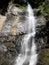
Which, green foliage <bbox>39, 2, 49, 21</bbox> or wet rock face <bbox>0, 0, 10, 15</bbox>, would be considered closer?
green foliage <bbox>39, 2, 49, 21</bbox>

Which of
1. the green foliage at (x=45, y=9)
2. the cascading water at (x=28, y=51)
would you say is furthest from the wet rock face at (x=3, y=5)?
the cascading water at (x=28, y=51)

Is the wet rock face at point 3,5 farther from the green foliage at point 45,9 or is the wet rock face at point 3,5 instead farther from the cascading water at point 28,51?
the cascading water at point 28,51

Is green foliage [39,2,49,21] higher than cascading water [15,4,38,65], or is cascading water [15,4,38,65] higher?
green foliage [39,2,49,21]

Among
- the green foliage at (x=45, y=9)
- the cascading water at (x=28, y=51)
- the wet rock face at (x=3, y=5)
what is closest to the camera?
the cascading water at (x=28, y=51)

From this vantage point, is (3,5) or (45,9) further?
(3,5)

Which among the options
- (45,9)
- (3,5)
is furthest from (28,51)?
(3,5)

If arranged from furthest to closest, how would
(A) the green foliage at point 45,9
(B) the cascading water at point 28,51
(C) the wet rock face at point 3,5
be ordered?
1. (C) the wet rock face at point 3,5
2. (A) the green foliage at point 45,9
3. (B) the cascading water at point 28,51

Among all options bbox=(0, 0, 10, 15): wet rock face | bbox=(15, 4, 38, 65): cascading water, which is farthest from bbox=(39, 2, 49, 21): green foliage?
bbox=(0, 0, 10, 15): wet rock face

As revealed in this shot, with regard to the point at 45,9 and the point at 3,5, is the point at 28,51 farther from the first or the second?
the point at 3,5

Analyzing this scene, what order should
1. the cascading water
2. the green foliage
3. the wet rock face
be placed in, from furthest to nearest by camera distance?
the wet rock face → the green foliage → the cascading water

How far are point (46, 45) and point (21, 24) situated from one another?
2070 millimetres

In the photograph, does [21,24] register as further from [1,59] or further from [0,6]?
[0,6]

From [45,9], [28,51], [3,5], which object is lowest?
[28,51]

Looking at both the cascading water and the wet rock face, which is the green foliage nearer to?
the cascading water
